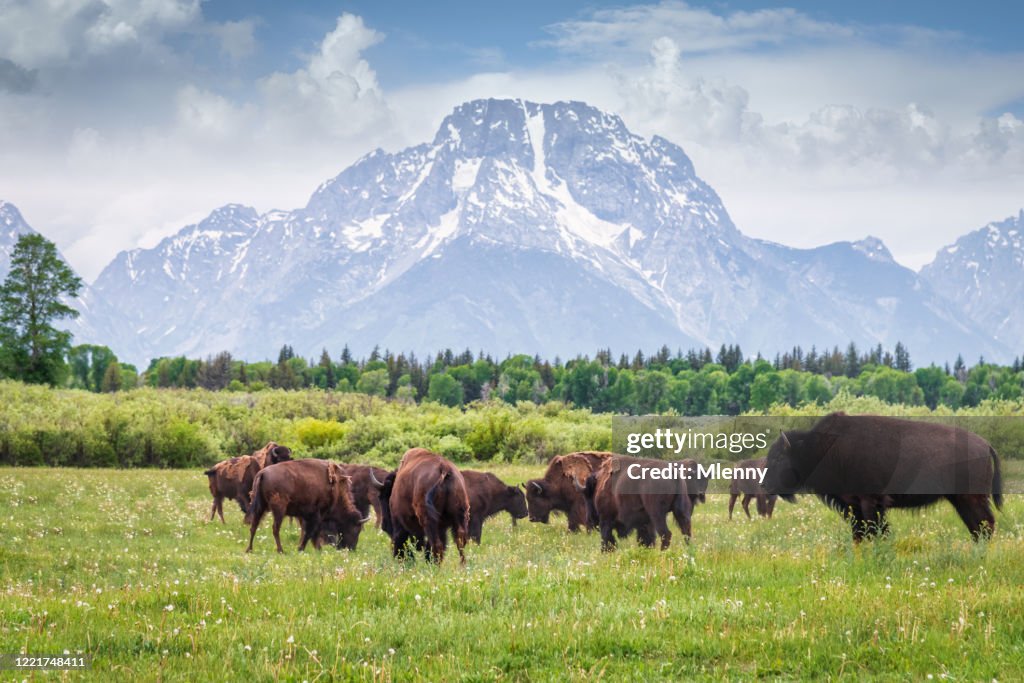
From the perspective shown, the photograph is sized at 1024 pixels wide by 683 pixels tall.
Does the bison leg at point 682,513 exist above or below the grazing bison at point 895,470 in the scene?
below

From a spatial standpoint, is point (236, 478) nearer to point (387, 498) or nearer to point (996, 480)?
point (387, 498)

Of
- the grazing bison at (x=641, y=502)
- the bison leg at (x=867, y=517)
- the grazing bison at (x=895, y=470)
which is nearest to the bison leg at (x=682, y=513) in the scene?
the grazing bison at (x=641, y=502)

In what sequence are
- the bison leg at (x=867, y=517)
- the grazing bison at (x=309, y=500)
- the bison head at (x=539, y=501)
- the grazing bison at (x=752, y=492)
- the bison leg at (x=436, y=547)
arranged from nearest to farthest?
the bison leg at (x=867, y=517)
the bison leg at (x=436, y=547)
the grazing bison at (x=309, y=500)
the bison head at (x=539, y=501)
the grazing bison at (x=752, y=492)

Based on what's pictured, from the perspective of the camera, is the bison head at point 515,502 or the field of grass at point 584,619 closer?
the field of grass at point 584,619

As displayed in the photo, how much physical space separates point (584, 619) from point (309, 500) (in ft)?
46.4

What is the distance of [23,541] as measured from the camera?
21484 mm

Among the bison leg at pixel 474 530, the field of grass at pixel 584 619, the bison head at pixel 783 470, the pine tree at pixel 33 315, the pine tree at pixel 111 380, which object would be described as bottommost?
the bison leg at pixel 474 530

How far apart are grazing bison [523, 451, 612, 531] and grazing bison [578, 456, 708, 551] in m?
4.75

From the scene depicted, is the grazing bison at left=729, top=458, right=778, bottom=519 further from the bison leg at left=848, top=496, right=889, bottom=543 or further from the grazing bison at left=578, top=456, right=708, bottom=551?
the bison leg at left=848, top=496, right=889, bottom=543

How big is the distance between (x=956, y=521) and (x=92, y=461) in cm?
4673

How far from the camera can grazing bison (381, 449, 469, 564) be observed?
51.8ft

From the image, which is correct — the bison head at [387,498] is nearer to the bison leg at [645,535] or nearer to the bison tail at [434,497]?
the bison tail at [434,497]

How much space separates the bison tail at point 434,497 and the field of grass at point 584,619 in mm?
999

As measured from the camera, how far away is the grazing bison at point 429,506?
51.8ft
